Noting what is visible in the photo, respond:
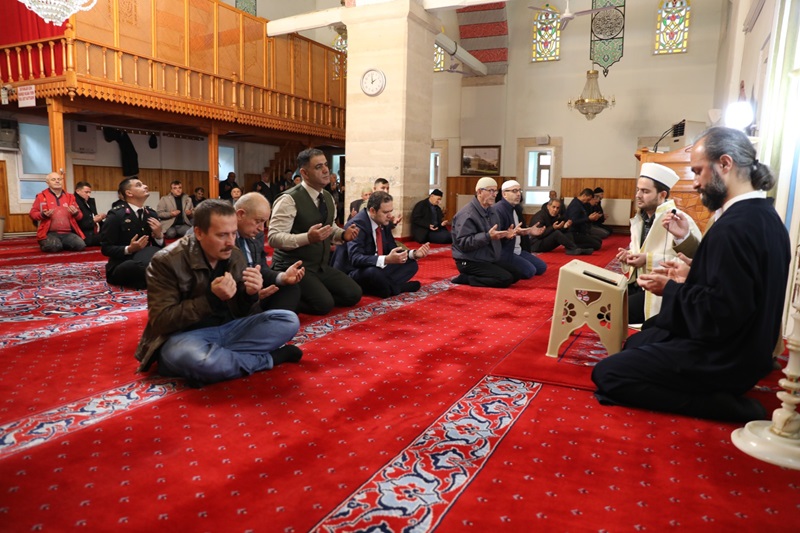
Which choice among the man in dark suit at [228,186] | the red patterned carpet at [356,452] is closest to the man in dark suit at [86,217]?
the man in dark suit at [228,186]

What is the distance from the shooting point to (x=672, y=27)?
12.0 m

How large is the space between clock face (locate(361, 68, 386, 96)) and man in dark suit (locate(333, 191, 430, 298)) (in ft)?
16.9

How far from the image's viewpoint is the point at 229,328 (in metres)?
2.75

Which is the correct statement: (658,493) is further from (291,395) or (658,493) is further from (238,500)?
(291,395)

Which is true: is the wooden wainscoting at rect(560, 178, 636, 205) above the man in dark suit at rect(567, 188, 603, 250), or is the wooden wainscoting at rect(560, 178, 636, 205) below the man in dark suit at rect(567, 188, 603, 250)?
above

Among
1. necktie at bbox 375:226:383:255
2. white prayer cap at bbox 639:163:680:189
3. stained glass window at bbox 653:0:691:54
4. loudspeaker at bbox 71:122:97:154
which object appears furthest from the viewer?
stained glass window at bbox 653:0:691:54

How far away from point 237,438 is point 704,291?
181 centimetres

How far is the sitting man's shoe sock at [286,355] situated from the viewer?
2.82 m

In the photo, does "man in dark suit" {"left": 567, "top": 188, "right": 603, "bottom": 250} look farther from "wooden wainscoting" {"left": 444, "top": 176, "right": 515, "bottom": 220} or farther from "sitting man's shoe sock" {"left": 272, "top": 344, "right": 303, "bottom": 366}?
"sitting man's shoe sock" {"left": 272, "top": 344, "right": 303, "bottom": 366}

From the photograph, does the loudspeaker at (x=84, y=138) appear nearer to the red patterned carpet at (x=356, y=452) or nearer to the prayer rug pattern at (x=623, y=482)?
the red patterned carpet at (x=356, y=452)

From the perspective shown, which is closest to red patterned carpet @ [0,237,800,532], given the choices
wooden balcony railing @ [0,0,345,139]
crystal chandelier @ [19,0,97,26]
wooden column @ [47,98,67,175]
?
crystal chandelier @ [19,0,97,26]

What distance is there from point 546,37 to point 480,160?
3208 millimetres

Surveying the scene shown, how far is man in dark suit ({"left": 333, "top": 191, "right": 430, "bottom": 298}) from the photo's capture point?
4.59 m

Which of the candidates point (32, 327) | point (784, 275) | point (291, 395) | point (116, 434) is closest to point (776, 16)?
point (784, 275)
